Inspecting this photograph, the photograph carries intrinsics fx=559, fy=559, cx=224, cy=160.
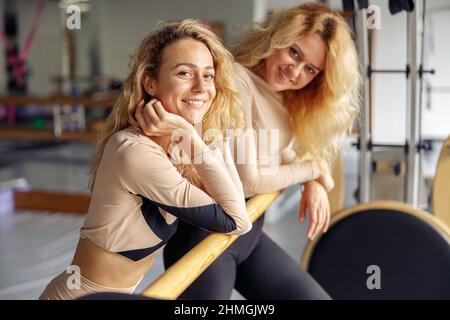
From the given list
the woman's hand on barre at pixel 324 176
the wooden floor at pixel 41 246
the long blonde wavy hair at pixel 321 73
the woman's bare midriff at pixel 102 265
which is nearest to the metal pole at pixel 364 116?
the long blonde wavy hair at pixel 321 73

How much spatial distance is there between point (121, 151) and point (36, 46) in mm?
12022

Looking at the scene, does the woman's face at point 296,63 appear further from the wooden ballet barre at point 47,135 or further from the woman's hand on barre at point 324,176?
the wooden ballet barre at point 47,135

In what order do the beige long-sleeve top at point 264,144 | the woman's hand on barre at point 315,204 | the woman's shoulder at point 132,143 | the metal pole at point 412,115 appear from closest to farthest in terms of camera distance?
the woman's shoulder at point 132,143 → the beige long-sleeve top at point 264,144 → the woman's hand on barre at point 315,204 → the metal pole at point 412,115

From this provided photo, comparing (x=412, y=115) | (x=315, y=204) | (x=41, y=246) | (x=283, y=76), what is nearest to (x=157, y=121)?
(x=283, y=76)

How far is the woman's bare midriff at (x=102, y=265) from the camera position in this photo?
1190 millimetres

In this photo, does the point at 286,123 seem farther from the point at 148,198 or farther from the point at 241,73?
the point at 148,198

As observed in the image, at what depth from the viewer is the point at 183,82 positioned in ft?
3.85

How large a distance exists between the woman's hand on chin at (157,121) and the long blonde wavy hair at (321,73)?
0.48 meters

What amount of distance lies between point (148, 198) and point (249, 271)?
26.0 inches

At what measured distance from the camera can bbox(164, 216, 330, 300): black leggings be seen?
1536 millimetres
